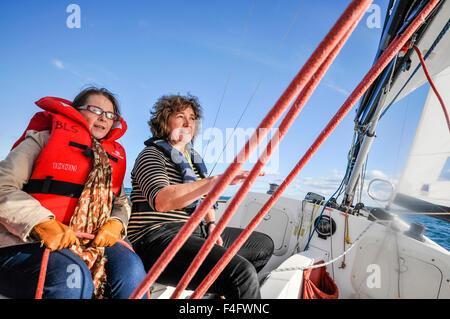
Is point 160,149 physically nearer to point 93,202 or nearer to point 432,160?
point 93,202

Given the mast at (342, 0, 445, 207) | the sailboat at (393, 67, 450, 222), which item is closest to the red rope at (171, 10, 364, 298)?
the mast at (342, 0, 445, 207)

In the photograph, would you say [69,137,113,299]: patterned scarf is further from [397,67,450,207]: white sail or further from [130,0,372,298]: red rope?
[397,67,450,207]: white sail

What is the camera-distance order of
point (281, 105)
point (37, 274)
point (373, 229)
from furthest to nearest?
point (373, 229), point (37, 274), point (281, 105)

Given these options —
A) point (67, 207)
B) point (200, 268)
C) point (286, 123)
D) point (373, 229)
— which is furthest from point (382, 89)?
point (67, 207)

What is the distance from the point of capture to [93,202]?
3.31ft

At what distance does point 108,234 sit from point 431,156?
183 inches

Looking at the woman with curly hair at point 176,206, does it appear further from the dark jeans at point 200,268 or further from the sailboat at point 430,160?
the sailboat at point 430,160

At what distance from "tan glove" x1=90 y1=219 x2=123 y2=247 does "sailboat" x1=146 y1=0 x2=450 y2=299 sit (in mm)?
422

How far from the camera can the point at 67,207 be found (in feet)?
3.20

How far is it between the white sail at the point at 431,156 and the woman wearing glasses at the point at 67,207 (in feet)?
13.2

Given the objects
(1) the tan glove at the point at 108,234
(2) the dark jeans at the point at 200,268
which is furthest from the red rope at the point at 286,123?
(1) the tan glove at the point at 108,234

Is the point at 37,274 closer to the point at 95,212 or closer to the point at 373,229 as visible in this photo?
the point at 95,212
